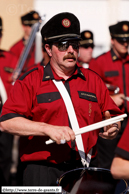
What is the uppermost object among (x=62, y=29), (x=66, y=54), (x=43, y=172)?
(x=62, y=29)

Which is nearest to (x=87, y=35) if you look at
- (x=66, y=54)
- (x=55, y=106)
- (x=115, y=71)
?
(x=115, y=71)

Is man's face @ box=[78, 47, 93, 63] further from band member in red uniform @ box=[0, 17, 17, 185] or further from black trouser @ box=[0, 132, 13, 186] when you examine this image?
black trouser @ box=[0, 132, 13, 186]

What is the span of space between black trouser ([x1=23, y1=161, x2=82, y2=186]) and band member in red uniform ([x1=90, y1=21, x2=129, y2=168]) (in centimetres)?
208

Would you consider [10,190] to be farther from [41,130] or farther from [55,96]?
[55,96]

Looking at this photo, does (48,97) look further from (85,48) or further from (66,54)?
(85,48)

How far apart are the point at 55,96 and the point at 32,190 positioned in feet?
2.74

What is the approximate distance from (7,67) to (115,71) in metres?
1.78

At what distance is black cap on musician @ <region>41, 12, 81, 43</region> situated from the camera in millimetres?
3178

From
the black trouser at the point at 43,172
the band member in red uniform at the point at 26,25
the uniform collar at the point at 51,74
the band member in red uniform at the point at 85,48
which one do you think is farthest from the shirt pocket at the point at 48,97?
the band member in red uniform at the point at 26,25

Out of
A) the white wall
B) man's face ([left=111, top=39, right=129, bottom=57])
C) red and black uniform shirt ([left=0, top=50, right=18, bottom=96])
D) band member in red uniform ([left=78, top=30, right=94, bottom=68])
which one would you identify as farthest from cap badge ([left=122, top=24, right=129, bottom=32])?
the white wall

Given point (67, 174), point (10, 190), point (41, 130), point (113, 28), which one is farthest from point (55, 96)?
point (113, 28)

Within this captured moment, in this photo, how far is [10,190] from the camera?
2773 mm

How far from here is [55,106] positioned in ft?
9.91

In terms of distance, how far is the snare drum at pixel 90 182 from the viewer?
8.55 ft
